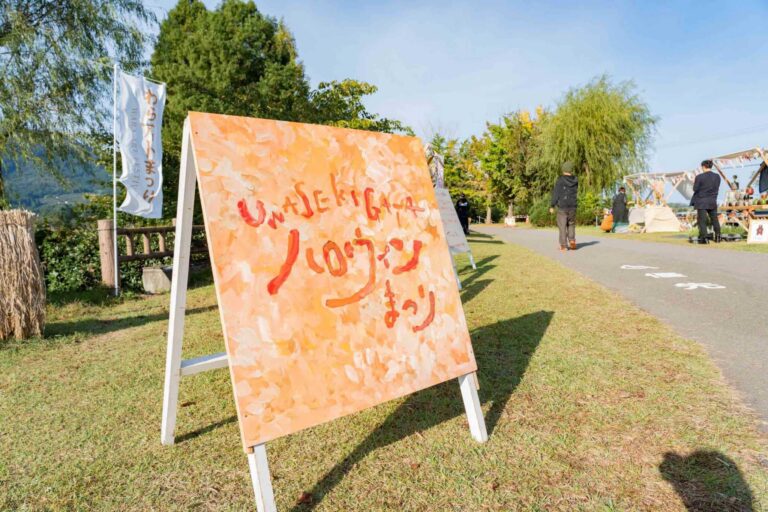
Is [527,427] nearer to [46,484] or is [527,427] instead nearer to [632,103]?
[46,484]

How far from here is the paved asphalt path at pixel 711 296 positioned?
11.0ft

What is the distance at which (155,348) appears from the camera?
4.32 m

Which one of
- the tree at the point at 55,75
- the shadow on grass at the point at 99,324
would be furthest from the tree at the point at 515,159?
the shadow on grass at the point at 99,324

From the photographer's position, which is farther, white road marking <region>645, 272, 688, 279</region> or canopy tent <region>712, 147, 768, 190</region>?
canopy tent <region>712, 147, 768, 190</region>

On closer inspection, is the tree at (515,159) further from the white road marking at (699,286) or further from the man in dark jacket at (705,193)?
the white road marking at (699,286)

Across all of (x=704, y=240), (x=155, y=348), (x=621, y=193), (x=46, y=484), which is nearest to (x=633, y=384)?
(x=46, y=484)

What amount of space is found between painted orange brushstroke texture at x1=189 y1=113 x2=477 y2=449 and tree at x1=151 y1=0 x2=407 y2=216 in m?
17.1

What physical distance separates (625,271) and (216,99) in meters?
18.1

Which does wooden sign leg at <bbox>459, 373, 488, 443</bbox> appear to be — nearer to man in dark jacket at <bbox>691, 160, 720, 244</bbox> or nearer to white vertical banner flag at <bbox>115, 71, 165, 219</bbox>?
white vertical banner flag at <bbox>115, 71, 165, 219</bbox>

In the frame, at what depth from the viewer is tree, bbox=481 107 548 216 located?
39312 mm

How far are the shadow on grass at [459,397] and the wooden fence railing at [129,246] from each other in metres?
6.57

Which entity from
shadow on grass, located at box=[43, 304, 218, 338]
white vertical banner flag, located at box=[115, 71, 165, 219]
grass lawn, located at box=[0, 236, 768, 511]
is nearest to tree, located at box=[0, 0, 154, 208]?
white vertical banner flag, located at box=[115, 71, 165, 219]

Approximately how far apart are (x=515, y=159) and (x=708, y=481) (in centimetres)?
4077

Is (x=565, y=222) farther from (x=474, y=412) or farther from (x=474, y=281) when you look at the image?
(x=474, y=412)
